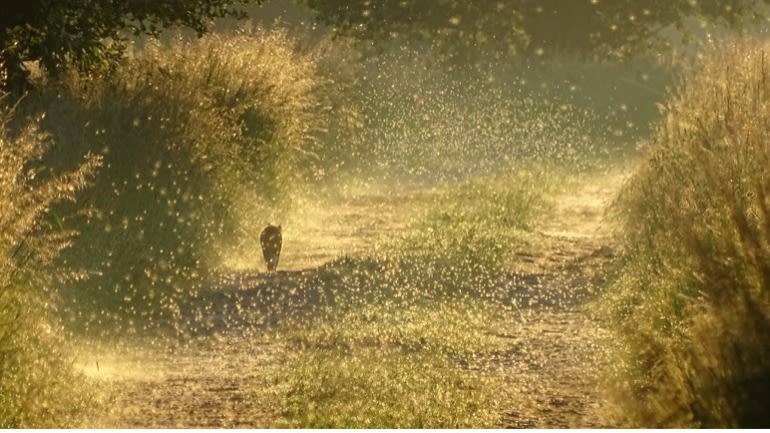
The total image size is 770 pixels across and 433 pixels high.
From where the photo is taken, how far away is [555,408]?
8602 mm

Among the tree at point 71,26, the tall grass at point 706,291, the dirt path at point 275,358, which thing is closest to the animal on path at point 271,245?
the dirt path at point 275,358

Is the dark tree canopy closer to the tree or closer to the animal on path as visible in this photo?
the animal on path

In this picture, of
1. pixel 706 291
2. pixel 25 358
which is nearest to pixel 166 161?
pixel 25 358

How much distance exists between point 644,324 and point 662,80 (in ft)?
104

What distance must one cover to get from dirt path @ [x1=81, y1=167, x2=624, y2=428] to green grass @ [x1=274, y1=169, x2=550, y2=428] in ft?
0.59

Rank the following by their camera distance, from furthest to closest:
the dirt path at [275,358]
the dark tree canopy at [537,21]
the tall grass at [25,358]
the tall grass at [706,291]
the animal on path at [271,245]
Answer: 1. the dark tree canopy at [537,21]
2. the animal on path at [271,245]
3. the dirt path at [275,358]
4. the tall grass at [25,358]
5. the tall grass at [706,291]

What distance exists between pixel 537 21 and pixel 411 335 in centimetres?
2911

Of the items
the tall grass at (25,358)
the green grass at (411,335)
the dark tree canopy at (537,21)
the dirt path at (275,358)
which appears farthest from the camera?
the dark tree canopy at (537,21)

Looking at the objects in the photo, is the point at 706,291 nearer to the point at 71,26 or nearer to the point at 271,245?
the point at 71,26

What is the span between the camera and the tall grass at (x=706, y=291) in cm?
649

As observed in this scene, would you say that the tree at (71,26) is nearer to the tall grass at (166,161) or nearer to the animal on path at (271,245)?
the tall grass at (166,161)

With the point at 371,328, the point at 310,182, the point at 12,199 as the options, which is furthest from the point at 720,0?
the point at 12,199

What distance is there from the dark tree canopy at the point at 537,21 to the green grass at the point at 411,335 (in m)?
15.6

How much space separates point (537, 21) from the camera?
128 feet
